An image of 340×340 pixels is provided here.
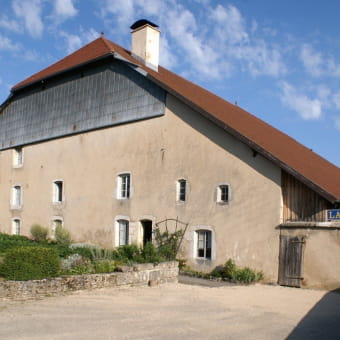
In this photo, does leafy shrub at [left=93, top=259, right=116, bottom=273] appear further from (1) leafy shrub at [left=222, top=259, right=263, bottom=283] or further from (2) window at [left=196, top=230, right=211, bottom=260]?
(2) window at [left=196, top=230, right=211, bottom=260]

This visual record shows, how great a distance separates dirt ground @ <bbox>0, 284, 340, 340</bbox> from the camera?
6609 mm

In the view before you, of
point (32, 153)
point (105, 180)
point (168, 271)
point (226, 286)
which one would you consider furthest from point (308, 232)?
point (32, 153)

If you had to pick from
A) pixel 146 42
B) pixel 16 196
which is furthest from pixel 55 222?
pixel 146 42

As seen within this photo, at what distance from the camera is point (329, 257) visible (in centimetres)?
1151

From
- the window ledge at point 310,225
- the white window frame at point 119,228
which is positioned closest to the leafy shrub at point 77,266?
the white window frame at point 119,228

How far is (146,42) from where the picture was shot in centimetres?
1845

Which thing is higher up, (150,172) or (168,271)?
(150,172)

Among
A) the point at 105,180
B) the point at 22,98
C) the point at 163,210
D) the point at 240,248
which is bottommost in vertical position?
the point at 240,248

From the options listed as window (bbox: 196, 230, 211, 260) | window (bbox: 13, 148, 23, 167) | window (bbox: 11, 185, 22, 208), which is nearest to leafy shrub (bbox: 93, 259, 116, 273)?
window (bbox: 196, 230, 211, 260)

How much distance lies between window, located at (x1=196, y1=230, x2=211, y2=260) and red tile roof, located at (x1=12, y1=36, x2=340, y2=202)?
136 inches

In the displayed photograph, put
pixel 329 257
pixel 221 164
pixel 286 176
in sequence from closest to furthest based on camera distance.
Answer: pixel 329 257 → pixel 286 176 → pixel 221 164

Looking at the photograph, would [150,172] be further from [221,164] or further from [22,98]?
[22,98]

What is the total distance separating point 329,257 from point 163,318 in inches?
230

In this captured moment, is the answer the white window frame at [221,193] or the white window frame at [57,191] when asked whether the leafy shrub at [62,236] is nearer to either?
the white window frame at [57,191]
